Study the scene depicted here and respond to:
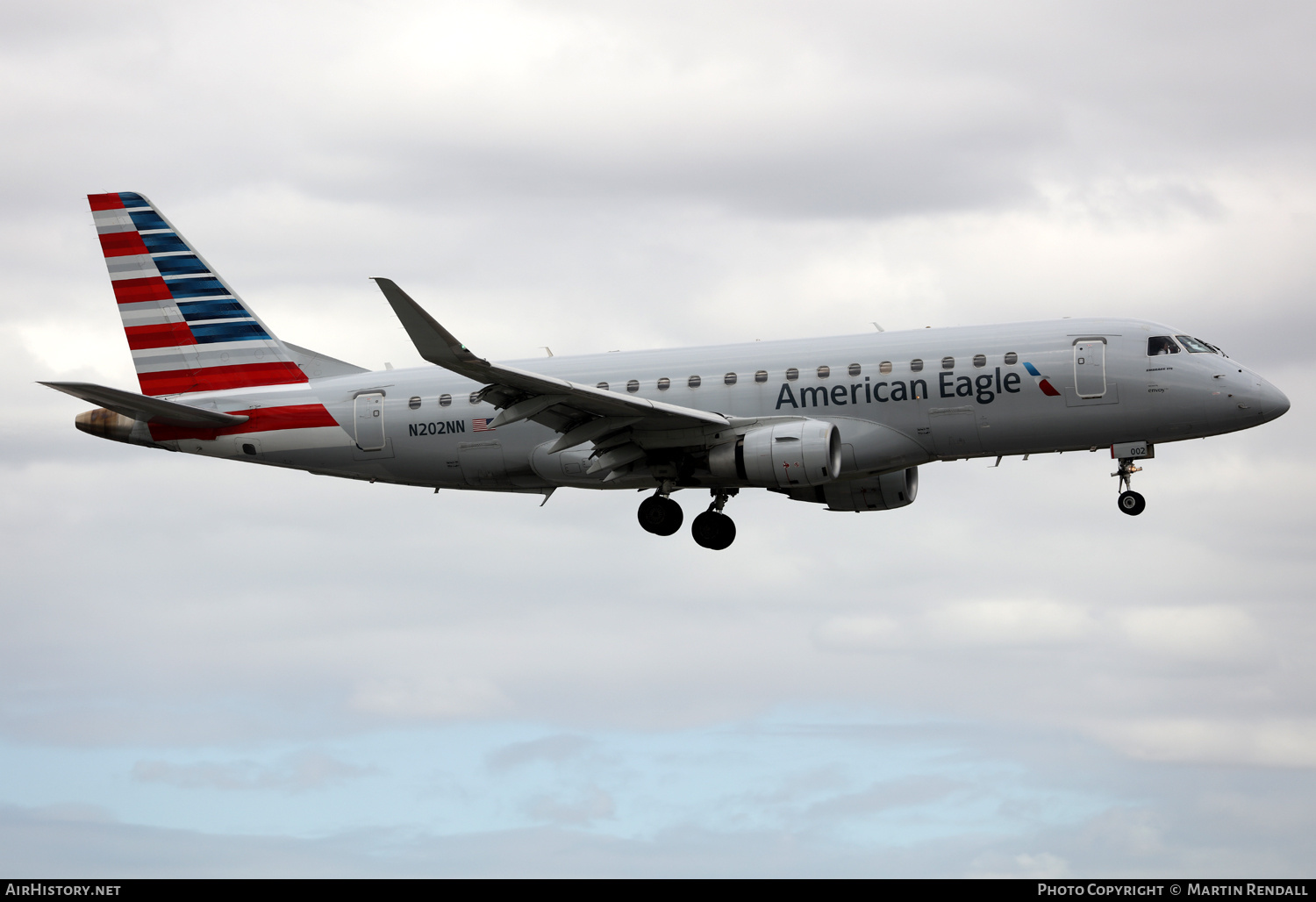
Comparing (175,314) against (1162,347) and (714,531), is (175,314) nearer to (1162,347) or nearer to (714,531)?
(714,531)

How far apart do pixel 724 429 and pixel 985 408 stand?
20.8 ft

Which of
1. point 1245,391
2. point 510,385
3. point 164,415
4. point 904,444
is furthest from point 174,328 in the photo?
point 1245,391

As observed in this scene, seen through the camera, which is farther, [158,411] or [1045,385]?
[158,411]

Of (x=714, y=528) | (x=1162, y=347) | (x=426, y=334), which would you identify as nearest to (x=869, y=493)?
(x=714, y=528)

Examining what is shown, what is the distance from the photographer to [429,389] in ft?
139

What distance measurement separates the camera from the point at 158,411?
42.3m

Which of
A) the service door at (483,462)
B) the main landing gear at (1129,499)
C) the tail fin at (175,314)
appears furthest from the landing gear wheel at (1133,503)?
the tail fin at (175,314)

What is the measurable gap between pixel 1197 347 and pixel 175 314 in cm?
2831

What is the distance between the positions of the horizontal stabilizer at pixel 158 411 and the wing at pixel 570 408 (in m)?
10.0

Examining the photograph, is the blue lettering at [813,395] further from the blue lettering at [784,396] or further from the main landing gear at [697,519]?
the main landing gear at [697,519]

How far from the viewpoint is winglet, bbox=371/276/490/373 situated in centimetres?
3222

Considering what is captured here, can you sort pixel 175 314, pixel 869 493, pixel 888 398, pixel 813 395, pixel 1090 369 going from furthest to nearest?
pixel 175 314, pixel 869 493, pixel 813 395, pixel 888 398, pixel 1090 369

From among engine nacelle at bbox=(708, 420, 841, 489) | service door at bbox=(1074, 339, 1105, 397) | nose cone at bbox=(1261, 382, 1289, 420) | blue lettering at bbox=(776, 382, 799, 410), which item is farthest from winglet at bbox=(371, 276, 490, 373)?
nose cone at bbox=(1261, 382, 1289, 420)
